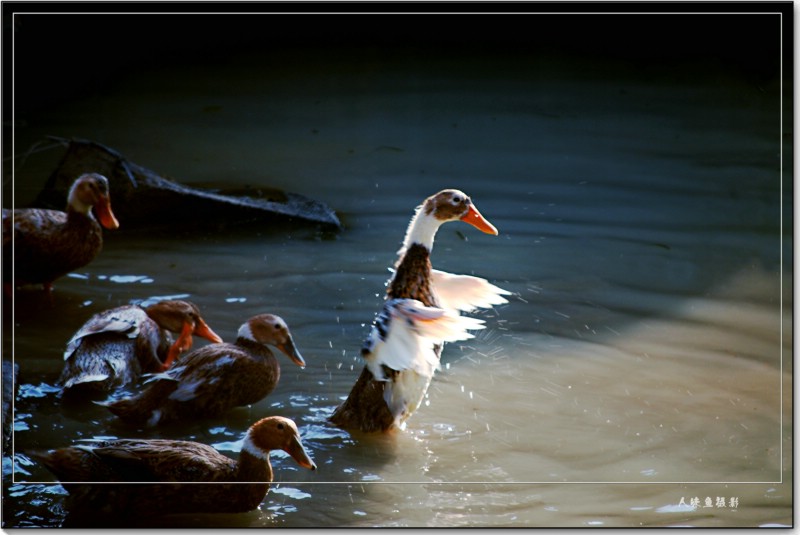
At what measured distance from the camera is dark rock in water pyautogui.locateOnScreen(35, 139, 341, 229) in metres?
3.45

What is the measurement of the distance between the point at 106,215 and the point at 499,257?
1135 millimetres

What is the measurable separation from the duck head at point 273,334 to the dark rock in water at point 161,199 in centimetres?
36

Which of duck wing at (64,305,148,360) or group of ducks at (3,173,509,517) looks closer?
group of ducks at (3,173,509,517)

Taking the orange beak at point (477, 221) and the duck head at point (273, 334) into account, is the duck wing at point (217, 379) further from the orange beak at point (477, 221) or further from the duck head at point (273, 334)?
the orange beak at point (477, 221)

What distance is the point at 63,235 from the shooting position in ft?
11.7

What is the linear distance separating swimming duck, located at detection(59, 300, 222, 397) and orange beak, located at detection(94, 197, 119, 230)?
246 millimetres

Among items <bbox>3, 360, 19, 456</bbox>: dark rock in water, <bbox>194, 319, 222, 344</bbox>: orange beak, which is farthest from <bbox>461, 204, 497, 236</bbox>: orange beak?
<bbox>3, 360, 19, 456</bbox>: dark rock in water

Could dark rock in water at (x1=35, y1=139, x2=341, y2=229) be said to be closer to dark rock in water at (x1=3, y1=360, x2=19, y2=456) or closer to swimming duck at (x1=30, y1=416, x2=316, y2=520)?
dark rock in water at (x1=3, y1=360, x2=19, y2=456)

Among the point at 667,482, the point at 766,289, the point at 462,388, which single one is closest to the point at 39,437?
the point at 462,388

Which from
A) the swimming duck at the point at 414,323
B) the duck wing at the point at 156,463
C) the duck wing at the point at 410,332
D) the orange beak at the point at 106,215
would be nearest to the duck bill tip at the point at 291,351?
the swimming duck at the point at 414,323

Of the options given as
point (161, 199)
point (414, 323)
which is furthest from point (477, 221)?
point (161, 199)

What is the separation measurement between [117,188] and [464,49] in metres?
1.05

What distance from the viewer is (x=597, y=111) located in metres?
3.37

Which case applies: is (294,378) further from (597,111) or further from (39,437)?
(597,111)
